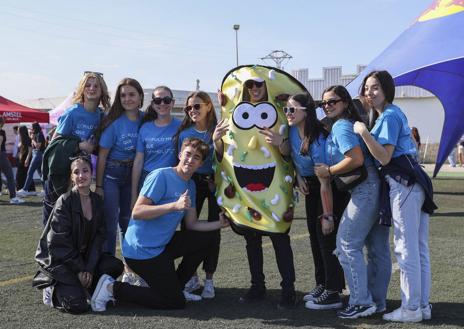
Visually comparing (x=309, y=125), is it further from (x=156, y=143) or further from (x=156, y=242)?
(x=156, y=242)

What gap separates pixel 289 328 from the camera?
12.1 ft

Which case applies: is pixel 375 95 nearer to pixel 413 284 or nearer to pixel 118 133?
pixel 413 284

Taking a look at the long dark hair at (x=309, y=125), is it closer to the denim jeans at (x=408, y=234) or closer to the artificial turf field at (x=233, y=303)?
the denim jeans at (x=408, y=234)

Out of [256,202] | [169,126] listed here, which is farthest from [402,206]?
[169,126]

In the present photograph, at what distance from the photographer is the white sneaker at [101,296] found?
410cm

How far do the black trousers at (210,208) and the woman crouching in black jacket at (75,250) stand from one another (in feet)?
2.31

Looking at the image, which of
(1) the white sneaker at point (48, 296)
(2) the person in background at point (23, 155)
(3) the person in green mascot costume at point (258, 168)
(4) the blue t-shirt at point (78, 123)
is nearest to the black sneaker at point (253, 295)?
(3) the person in green mascot costume at point (258, 168)

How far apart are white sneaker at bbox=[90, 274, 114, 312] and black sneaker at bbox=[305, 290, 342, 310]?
151 centimetres

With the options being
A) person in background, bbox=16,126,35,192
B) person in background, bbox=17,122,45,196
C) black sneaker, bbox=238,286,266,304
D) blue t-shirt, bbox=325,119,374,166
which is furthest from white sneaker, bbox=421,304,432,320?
person in background, bbox=16,126,35,192

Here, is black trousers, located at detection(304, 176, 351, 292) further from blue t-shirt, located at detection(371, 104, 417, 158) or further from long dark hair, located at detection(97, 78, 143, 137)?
long dark hair, located at detection(97, 78, 143, 137)

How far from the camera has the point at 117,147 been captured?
184 inches

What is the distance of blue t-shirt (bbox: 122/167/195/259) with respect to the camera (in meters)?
4.11

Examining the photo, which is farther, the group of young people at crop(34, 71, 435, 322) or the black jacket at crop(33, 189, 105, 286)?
the black jacket at crop(33, 189, 105, 286)

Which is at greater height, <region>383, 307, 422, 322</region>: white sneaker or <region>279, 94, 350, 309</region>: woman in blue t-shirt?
<region>279, 94, 350, 309</region>: woman in blue t-shirt
